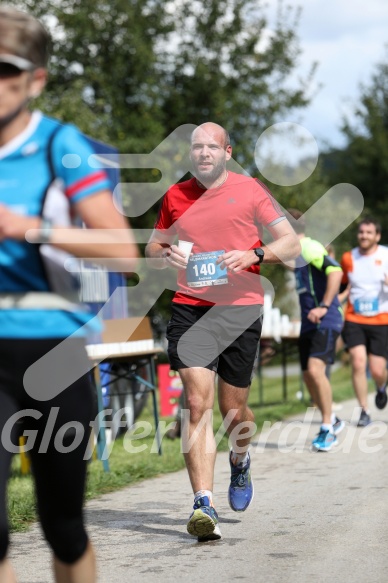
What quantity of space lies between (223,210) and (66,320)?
10.2ft

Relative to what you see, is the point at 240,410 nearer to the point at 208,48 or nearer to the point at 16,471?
the point at 16,471

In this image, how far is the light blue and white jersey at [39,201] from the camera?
2998 mm

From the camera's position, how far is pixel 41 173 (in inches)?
119

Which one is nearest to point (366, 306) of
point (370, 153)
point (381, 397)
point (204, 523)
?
point (381, 397)

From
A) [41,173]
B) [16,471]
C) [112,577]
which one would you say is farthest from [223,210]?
[16,471]

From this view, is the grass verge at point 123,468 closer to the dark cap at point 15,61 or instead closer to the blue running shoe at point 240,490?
the blue running shoe at point 240,490

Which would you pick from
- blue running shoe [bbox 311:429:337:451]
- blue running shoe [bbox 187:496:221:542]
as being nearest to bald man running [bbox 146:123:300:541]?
blue running shoe [bbox 187:496:221:542]

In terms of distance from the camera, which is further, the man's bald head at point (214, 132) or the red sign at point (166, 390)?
the red sign at point (166, 390)

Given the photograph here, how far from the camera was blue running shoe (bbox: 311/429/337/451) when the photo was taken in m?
9.52

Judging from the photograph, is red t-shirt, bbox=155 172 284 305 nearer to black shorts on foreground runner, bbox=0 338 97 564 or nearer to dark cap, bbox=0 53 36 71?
A: black shorts on foreground runner, bbox=0 338 97 564

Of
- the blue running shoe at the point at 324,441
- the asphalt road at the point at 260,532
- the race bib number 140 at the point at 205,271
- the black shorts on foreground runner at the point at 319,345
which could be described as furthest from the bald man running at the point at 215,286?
the black shorts on foreground runner at the point at 319,345

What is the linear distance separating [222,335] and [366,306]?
5.89 meters

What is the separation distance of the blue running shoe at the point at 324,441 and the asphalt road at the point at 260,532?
1.88ft

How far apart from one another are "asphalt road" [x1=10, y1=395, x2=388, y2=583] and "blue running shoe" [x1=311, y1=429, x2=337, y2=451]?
57cm
